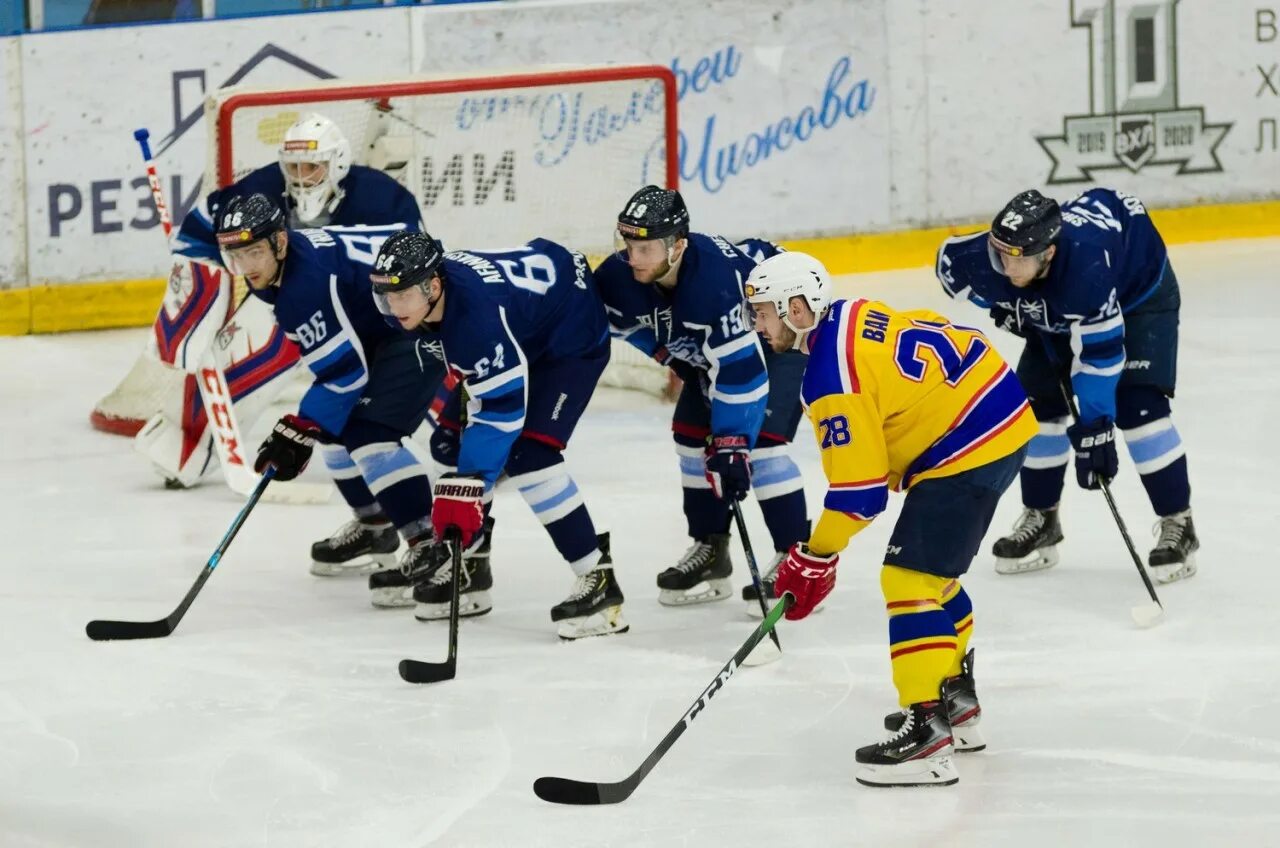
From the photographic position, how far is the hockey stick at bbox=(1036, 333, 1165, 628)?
13.9 ft

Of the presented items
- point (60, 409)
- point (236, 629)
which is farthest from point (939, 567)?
point (60, 409)

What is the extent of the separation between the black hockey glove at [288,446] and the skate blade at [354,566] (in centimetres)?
43

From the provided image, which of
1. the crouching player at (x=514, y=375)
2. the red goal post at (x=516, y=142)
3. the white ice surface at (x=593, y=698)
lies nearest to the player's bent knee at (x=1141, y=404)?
the white ice surface at (x=593, y=698)

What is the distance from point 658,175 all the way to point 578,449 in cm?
107

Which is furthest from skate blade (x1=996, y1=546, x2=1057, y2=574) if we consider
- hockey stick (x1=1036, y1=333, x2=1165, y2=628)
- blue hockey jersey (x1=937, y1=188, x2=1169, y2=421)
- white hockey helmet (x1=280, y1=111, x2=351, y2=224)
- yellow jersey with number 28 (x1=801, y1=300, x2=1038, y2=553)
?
white hockey helmet (x1=280, y1=111, x2=351, y2=224)

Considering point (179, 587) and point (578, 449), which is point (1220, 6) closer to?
point (578, 449)

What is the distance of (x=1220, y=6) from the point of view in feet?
27.9

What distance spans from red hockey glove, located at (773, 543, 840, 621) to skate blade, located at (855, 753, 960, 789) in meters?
0.30

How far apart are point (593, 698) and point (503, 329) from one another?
763 millimetres

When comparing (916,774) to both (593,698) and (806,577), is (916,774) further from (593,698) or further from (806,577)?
(593,698)

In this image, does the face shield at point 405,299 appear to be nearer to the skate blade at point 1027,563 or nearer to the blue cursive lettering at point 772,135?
the skate blade at point 1027,563

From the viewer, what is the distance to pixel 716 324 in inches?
164

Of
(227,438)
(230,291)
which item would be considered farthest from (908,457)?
(230,291)

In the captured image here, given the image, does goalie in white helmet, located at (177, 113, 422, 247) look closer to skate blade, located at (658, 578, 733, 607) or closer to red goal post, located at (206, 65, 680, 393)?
red goal post, located at (206, 65, 680, 393)
